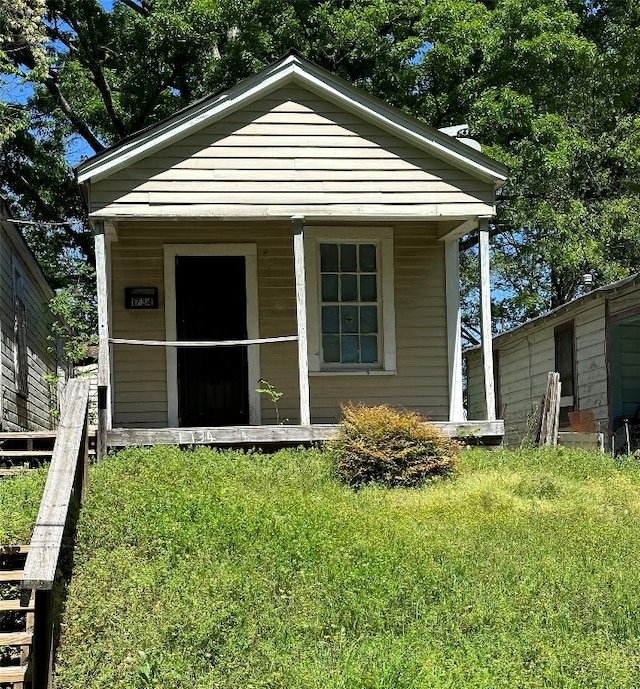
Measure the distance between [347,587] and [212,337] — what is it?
7057mm

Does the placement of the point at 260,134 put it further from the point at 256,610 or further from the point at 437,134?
the point at 256,610

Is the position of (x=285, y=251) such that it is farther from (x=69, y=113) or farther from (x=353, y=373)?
(x=69, y=113)

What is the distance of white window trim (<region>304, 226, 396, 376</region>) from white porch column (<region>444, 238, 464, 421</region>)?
2.79ft

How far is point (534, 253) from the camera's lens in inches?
874

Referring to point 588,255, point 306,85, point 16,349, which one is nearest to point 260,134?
point 306,85

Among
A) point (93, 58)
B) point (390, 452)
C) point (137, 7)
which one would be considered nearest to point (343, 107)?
point (390, 452)

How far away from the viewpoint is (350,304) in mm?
13008

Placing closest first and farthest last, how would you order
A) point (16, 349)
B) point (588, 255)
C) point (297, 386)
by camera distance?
point (297, 386)
point (16, 349)
point (588, 255)

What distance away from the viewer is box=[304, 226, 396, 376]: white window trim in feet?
42.0

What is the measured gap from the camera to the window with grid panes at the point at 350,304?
1295 cm

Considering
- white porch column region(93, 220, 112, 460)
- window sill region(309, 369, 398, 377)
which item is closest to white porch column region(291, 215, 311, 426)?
window sill region(309, 369, 398, 377)

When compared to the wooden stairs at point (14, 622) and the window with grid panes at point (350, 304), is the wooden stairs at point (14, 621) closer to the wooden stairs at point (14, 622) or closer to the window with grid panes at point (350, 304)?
the wooden stairs at point (14, 622)

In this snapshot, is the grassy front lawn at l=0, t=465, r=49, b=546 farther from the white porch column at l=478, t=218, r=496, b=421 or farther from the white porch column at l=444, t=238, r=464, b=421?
the white porch column at l=444, t=238, r=464, b=421

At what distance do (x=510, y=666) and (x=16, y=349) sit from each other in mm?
10695
